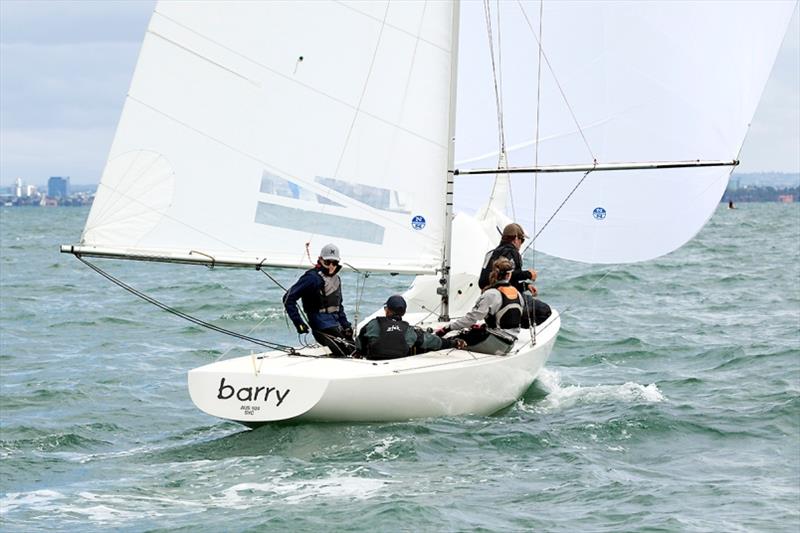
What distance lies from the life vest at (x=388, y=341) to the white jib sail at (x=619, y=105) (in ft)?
10.0

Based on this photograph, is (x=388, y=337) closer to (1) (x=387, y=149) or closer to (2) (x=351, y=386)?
(2) (x=351, y=386)

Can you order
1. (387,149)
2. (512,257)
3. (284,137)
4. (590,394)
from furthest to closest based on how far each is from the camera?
(590,394) → (512,257) → (387,149) → (284,137)

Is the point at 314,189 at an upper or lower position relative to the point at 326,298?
upper

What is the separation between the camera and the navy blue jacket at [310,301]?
1068cm

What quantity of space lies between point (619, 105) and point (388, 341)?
3724 millimetres

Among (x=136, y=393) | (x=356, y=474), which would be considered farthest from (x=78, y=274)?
(x=356, y=474)

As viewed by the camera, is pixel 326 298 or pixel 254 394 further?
pixel 326 298

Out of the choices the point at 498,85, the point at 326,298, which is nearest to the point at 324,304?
the point at 326,298

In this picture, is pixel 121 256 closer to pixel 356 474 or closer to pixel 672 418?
pixel 356 474

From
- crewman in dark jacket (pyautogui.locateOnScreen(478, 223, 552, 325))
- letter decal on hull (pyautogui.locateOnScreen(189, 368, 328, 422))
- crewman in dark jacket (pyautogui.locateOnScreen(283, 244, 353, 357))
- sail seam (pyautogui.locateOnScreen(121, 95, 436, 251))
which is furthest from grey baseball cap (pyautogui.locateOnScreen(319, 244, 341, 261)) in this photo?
crewman in dark jacket (pyautogui.locateOnScreen(478, 223, 552, 325))

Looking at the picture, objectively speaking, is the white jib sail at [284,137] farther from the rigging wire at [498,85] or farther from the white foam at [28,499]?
the white foam at [28,499]

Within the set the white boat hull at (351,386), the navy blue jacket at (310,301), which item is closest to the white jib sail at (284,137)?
the navy blue jacket at (310,301)

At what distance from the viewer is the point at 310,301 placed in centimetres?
1099

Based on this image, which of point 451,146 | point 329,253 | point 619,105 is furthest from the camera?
point 619,105
